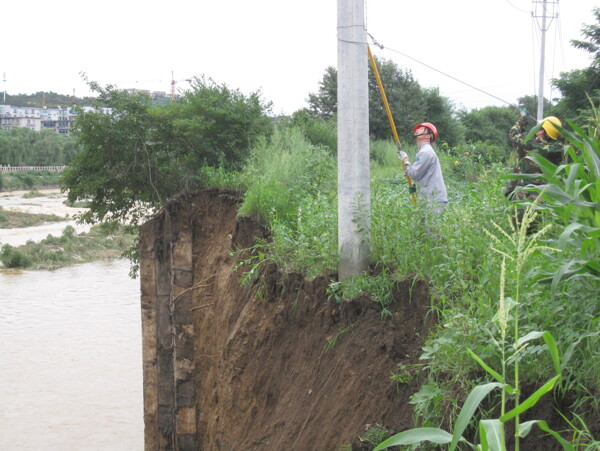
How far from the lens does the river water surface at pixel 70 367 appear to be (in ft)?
54.7

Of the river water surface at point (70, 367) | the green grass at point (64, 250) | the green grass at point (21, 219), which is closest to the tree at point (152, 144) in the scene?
the river water surface at point (70, 367)

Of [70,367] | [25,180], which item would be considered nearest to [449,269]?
[70,367]

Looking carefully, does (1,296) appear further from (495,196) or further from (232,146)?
(495,196)

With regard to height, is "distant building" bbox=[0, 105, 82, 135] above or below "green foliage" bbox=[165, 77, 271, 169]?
above

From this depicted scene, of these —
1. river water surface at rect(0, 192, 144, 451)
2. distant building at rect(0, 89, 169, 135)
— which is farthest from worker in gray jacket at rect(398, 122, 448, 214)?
distant building at rect(0, 89, 169, 135)

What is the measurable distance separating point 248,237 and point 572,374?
17.8ft

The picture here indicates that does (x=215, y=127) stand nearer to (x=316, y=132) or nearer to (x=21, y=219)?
(x=316, y=132)

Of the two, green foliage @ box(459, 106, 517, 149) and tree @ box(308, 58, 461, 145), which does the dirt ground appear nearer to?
tree @ box(308, 58, 461, 145)

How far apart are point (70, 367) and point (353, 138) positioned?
59.4 feet

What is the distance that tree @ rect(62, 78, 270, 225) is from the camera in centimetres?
1196

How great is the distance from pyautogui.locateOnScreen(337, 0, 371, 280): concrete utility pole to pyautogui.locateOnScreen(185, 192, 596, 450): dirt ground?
45 cm

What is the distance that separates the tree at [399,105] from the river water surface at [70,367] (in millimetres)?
9539

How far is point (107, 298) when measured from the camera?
110 ft

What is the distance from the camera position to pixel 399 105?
20656 millimetres
